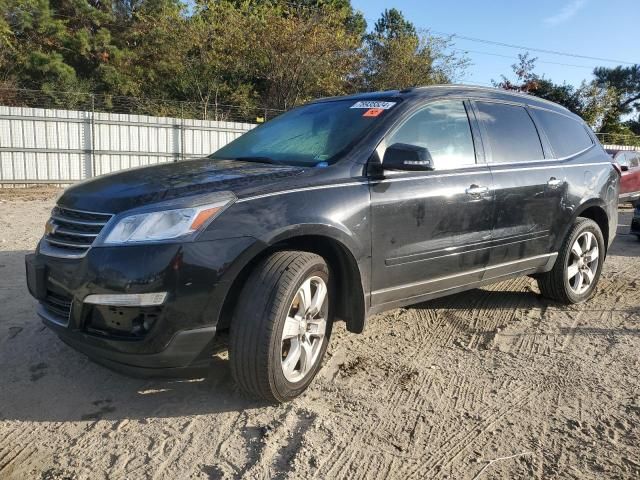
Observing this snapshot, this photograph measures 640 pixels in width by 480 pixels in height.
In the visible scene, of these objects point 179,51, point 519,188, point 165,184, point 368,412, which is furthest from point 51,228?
point 179,51

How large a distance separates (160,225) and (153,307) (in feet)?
1.30

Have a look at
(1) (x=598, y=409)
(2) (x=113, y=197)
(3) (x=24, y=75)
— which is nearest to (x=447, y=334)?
(1) (x=598, y=409)

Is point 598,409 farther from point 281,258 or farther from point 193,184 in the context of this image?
point 193,184

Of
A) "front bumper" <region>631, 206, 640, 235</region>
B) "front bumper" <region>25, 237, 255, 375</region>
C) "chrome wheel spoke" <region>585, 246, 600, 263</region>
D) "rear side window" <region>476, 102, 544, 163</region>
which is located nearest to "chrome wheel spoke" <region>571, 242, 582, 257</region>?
"chrome wheel spoke" <region>585, 246, 600, 263</region>

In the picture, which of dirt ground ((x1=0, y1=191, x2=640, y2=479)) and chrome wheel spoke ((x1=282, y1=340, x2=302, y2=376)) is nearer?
dirt ground ((x1=0, y1=191, x2=640, y2=479))

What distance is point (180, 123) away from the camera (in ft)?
54.6

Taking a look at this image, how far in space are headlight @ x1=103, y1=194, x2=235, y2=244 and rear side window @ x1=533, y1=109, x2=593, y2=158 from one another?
3381mm

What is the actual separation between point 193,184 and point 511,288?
12.5 feet

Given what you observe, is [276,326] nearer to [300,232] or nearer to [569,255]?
[300,232]

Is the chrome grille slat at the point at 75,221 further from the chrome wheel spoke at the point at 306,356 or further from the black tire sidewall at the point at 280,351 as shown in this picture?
the chrome wheel spoke at the point at 306,356

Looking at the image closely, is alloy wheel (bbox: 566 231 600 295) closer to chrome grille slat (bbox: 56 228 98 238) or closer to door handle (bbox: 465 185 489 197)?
door handle (bbox: 465 185 489 197)

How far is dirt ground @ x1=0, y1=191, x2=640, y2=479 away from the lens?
246 cm

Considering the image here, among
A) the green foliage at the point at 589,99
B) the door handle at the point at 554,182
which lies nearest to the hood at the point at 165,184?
the door handle at the point at 554,182

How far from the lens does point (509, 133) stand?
4348 millimetres
